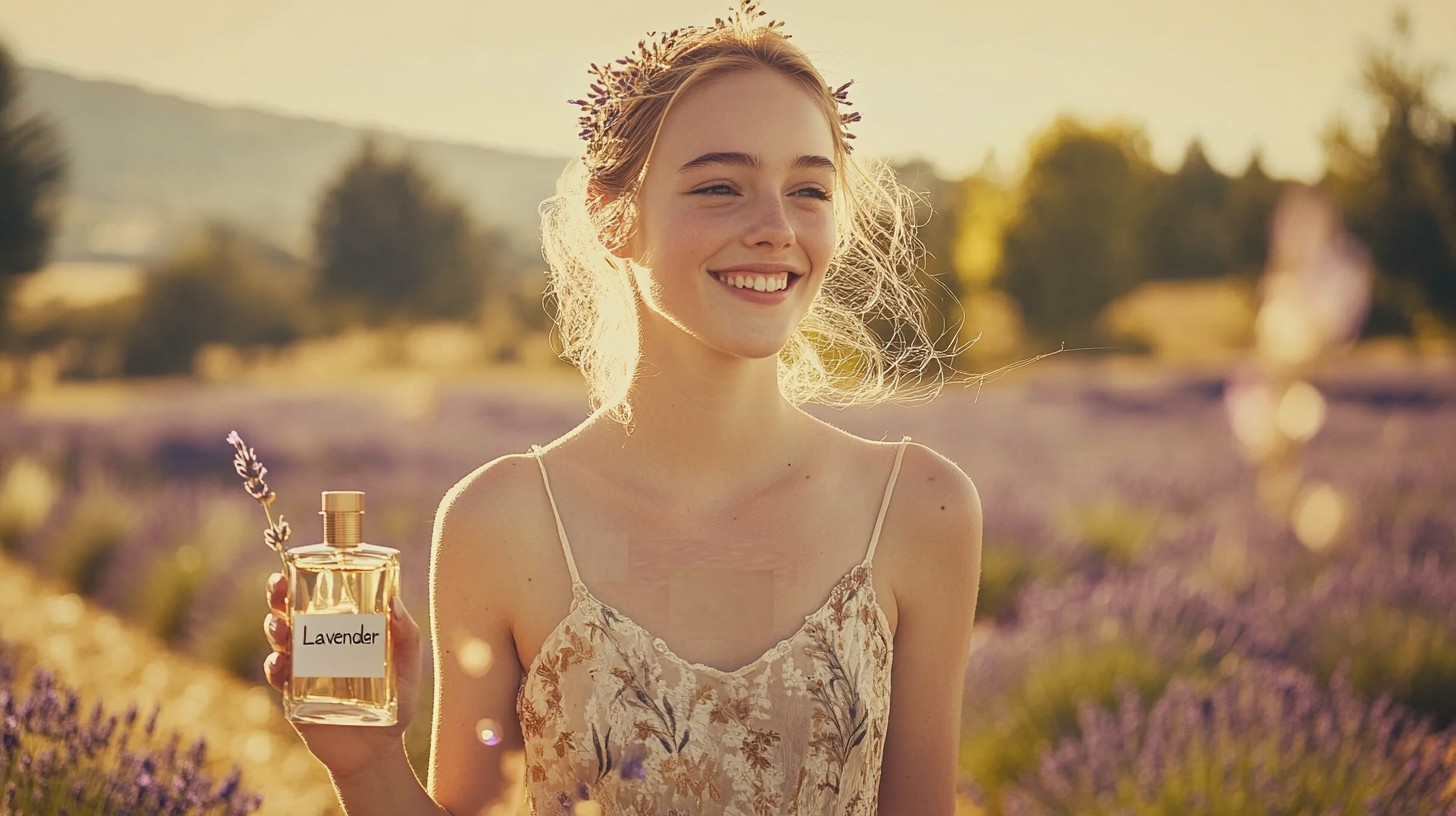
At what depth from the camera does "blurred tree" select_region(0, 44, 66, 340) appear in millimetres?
25922

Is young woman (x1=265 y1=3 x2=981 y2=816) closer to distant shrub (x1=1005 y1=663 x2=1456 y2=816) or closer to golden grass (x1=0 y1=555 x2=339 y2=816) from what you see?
distant shrub (x1=1005 y1=663 x2=1456 y2=816)

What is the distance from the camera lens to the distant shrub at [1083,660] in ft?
14.5

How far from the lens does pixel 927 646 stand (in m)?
1.99

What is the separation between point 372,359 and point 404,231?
4674 mm

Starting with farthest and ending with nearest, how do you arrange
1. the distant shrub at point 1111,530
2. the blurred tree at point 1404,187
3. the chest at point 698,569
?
the blurred tree at point 1404,187 < the distant shrub at point 1111,530 < the chest at point 698,569

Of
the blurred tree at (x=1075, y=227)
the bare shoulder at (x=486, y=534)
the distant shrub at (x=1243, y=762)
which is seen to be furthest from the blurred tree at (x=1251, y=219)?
the bare shoulder at (x=486, y=534)

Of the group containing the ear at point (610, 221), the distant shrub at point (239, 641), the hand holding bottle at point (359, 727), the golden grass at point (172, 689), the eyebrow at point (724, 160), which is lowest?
the golden grass at point (172, 689)

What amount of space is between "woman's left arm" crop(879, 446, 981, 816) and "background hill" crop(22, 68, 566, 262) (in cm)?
5143

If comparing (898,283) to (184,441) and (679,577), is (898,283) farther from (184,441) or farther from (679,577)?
(184,441)

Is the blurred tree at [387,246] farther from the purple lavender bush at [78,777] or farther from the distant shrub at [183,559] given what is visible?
the purple lavender bush at [78,777]

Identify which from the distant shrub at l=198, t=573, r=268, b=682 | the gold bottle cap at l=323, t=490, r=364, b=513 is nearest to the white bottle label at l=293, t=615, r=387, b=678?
the gold bottle cap at l=323, t=490, r=364, b=513

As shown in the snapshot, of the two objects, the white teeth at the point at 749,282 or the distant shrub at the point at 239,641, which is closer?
the white teeth at the point at 749,282

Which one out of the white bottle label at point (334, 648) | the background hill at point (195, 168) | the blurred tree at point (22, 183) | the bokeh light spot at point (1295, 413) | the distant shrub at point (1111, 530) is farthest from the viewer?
the background hill at point (195, 168)

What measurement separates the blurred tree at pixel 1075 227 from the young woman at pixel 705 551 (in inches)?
1038
